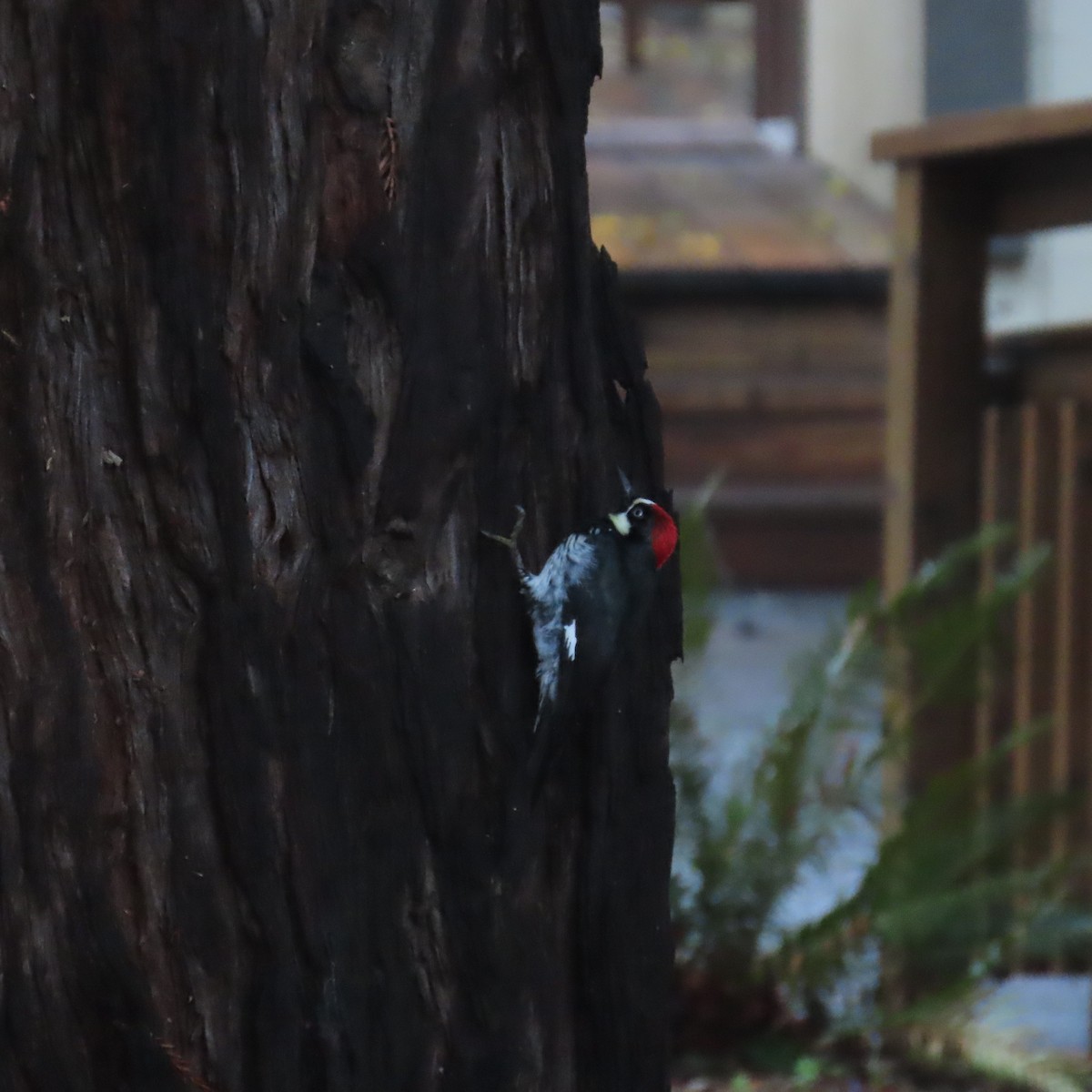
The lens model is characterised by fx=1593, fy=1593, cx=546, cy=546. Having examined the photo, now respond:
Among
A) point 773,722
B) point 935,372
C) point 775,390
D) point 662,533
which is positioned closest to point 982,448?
point 935,372

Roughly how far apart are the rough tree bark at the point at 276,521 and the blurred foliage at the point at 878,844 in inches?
74.3

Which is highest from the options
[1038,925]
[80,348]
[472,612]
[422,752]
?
[80,348]

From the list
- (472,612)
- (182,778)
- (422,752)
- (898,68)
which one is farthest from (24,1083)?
(898,68)

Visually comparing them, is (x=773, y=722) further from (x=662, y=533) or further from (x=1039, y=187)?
(x=662, y=533)

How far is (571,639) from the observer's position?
1729 millimetres

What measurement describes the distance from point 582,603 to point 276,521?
1.19ft

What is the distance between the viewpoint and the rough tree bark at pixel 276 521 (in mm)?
1549

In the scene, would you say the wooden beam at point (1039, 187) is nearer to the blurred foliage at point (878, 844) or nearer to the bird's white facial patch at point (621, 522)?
the blurred foliage at point (878, 844)

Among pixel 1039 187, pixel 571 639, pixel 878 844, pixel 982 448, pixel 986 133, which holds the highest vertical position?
pixel 986 133

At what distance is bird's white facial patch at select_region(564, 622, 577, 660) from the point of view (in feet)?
5.61

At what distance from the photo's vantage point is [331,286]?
160cm

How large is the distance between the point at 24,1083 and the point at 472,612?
66cm

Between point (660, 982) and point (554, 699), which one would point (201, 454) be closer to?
point (554, 699)

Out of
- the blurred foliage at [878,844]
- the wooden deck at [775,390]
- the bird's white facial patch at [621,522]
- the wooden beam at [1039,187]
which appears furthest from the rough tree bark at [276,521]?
the wooden deck at [775,390]
